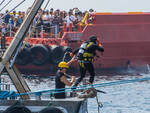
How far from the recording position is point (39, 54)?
35.5 meters

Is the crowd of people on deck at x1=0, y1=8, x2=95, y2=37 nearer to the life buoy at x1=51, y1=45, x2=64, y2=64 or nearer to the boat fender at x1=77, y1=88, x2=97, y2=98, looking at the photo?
the life buoy at x1=51, y1=45, x2=64, y2=64

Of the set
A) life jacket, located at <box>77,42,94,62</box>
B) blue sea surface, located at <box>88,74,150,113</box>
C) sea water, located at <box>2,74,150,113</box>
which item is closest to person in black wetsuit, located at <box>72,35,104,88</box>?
life jacket, located at <box>77,42,94,62</box>

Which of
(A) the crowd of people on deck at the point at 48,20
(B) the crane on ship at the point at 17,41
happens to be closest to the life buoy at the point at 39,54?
(A) the crowd of people on deck at the point at 48,20

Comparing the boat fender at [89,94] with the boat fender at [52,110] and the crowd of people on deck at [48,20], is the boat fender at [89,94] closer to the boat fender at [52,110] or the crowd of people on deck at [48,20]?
the boat fender at [52,110]

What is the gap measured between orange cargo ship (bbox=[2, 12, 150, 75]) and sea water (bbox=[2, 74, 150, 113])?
2950 millimetres

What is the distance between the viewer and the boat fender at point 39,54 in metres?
35.0

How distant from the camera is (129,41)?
37188 mm

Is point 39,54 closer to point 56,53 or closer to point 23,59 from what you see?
point 23,59

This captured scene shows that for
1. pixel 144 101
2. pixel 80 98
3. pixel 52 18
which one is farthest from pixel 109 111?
pixel 52 18

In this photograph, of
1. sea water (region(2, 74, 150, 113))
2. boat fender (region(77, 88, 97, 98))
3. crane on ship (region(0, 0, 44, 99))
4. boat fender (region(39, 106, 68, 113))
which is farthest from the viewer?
sea water (region(2, 74, 150, 113))

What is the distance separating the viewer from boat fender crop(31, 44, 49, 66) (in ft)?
115

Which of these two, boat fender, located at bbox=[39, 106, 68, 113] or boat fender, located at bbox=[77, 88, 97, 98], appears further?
boat fender, located at bbox=[77, 88, 97, 98]

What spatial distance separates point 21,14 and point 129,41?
7.50 meters

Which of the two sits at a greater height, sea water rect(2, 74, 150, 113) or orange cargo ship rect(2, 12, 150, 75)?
orange cargo ship rect(2, 12, 150, 75)
